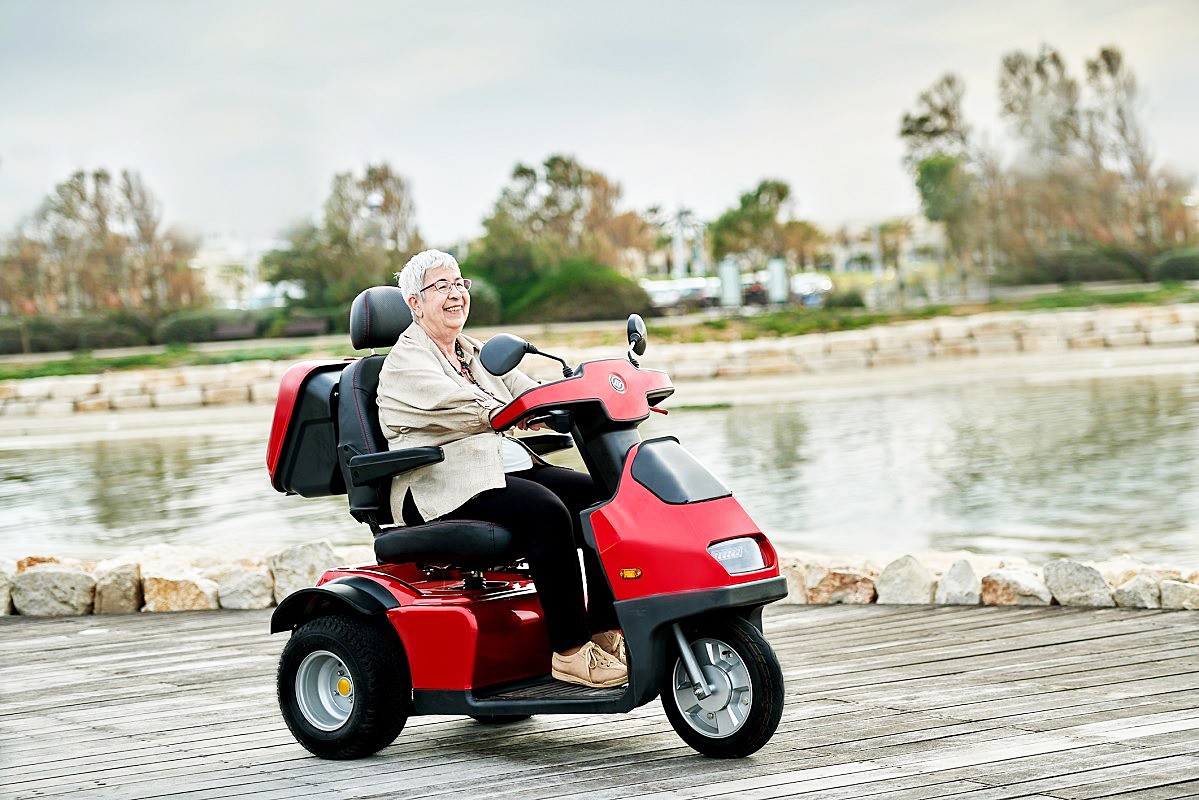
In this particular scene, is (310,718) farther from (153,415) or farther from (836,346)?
(836,346)

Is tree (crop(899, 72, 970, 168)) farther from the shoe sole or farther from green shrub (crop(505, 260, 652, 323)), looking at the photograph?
the shoe sole

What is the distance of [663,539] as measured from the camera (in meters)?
3.52

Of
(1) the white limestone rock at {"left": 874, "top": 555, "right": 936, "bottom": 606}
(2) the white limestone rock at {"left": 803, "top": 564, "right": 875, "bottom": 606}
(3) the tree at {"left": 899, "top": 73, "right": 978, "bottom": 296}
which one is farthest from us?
(3) the tree at {"left": 899, "top": 73, "right": 978, "bottom": 296}

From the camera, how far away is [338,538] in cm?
973

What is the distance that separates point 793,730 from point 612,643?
551mm

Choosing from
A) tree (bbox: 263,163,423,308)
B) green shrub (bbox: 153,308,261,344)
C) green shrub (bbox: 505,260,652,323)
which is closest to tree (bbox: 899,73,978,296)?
green shrub (bbox: 505,260,652,323)

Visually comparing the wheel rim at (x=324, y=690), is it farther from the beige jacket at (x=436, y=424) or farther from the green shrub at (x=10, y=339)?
the green shrub at (x=10, y=339)

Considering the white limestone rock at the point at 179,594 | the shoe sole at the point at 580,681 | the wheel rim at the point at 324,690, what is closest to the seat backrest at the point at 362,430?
the wheel rim at the point at 324,690

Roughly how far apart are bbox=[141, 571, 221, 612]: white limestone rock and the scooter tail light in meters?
3.60

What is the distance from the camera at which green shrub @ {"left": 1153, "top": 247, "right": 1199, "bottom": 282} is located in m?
35.6

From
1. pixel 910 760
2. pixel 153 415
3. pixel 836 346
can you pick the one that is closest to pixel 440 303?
pixel 910 760

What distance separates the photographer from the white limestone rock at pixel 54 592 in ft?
21.3

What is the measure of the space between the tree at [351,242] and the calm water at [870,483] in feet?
54.6

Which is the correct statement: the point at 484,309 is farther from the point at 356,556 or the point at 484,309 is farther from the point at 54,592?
the point at 54,592
